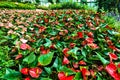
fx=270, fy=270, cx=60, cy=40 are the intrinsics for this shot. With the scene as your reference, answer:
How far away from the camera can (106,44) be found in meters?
1.97

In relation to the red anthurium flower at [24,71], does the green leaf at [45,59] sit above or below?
above

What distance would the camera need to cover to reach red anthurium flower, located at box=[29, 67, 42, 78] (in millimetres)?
1263

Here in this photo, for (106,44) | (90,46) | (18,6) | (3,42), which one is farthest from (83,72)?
(18,6)

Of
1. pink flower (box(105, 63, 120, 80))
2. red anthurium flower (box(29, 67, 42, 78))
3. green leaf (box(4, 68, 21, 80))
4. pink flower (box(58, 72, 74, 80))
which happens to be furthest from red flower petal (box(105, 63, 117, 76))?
green leaf (box(4, 68, 21, 80))

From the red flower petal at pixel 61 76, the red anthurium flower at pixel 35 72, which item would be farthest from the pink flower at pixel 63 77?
the red anthurium flower at pixel 35 72

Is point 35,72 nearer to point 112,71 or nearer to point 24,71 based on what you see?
point 24,71

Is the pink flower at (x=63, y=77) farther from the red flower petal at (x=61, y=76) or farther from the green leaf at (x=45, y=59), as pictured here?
the green leaf at (x=45, y=59)

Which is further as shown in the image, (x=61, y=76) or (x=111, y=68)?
(x=111, y=68)

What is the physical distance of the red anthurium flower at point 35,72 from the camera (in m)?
1.26

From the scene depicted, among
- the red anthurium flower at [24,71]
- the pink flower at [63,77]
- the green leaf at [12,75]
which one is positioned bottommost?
the green leaf at [12,75]

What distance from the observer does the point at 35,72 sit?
129 centimetres

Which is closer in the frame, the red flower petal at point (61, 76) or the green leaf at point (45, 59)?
the red flower petal at point (61, 76)

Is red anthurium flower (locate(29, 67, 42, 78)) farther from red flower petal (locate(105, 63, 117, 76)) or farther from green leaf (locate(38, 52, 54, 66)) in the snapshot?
red flower petal (locate(105, 63, 117, 76))

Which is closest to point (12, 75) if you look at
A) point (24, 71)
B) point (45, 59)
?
point (24, 71)
